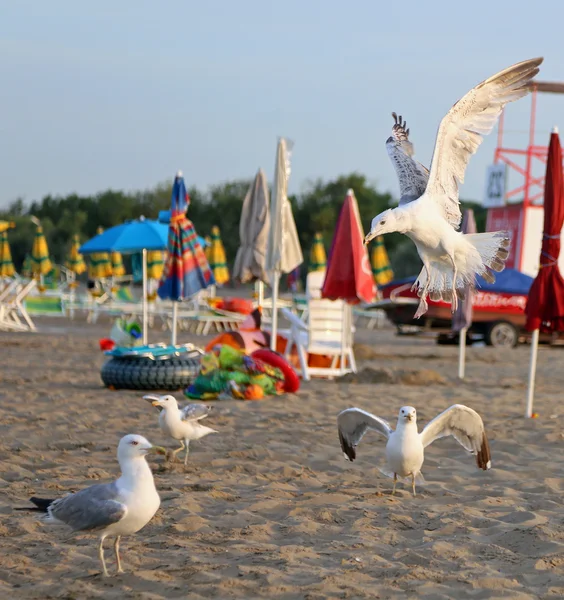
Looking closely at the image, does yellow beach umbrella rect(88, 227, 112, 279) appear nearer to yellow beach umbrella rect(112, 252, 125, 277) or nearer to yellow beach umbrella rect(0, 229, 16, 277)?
yellow beach umbrella rect(112, 252, 125, 277)

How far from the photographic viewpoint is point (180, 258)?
1155 cm

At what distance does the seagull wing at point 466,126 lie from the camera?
471 cm

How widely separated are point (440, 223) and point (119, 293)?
21.5 m

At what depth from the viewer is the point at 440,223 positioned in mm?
4492

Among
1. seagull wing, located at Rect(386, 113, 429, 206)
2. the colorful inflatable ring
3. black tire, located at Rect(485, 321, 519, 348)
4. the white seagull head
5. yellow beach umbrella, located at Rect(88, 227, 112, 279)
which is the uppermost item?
seagull wing, located at Rect(386, 113, 429, 206)

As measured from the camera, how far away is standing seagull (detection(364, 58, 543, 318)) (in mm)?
4617

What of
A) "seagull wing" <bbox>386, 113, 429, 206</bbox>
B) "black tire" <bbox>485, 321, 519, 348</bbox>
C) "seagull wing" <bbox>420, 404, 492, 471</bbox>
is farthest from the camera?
"black tire" <bbox>485, 321, 519, 348</bbox>

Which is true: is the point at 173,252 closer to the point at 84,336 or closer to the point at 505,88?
the point at 505,88

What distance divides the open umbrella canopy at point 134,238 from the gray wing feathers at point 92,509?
30.0 ft

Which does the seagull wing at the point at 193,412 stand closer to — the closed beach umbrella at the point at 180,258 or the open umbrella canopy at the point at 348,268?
the closed beach umbrella at the point at 180,258

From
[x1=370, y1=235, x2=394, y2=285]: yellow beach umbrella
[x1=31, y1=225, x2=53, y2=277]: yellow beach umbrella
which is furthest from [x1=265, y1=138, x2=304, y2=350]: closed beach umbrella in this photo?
[x1=31, y1=225, x2=53, y2=277]: yellow beach umbrella

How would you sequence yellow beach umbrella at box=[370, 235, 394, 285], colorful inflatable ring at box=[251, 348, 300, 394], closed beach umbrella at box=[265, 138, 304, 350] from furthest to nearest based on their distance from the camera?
yellow beach umbrella at box=[370, 235, 394, 285]
closed beach umbrella at box=[265, 138, 304, 350]
colorful inflatable ring at box=[251, 348, 300, 394]

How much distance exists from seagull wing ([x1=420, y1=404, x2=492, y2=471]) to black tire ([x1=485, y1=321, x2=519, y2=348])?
14.2 m

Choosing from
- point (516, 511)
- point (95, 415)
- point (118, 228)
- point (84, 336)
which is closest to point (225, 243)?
point (84, 336)
